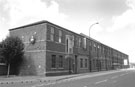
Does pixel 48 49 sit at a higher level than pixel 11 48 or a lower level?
lower

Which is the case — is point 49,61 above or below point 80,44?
below

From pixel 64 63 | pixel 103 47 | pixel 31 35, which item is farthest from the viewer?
pixel 103 47

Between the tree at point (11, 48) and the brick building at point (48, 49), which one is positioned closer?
the tree at point (11, 48)

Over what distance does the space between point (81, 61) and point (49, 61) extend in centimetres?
1370

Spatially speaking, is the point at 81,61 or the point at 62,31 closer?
the point at 62,31

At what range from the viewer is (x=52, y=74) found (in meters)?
27.7

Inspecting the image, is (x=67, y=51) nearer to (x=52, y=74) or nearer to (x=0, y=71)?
(x=52, y=74)

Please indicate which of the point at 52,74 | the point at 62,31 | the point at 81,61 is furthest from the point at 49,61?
the point at 81,61

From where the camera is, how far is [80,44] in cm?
3941

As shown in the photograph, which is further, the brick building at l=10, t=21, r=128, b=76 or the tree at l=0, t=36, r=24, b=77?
the brick building at l=10, t=21, r=128, b=76

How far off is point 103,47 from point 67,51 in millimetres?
30156

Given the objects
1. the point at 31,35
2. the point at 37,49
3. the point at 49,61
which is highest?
the point at 31,35

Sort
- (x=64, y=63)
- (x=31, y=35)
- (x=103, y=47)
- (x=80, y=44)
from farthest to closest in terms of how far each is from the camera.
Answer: (x=103, y=47), (x=80, y=44), (x=64, y=63), (x=31, y=35)

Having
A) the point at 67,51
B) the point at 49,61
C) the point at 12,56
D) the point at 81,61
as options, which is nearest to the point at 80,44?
the point at 81,61
